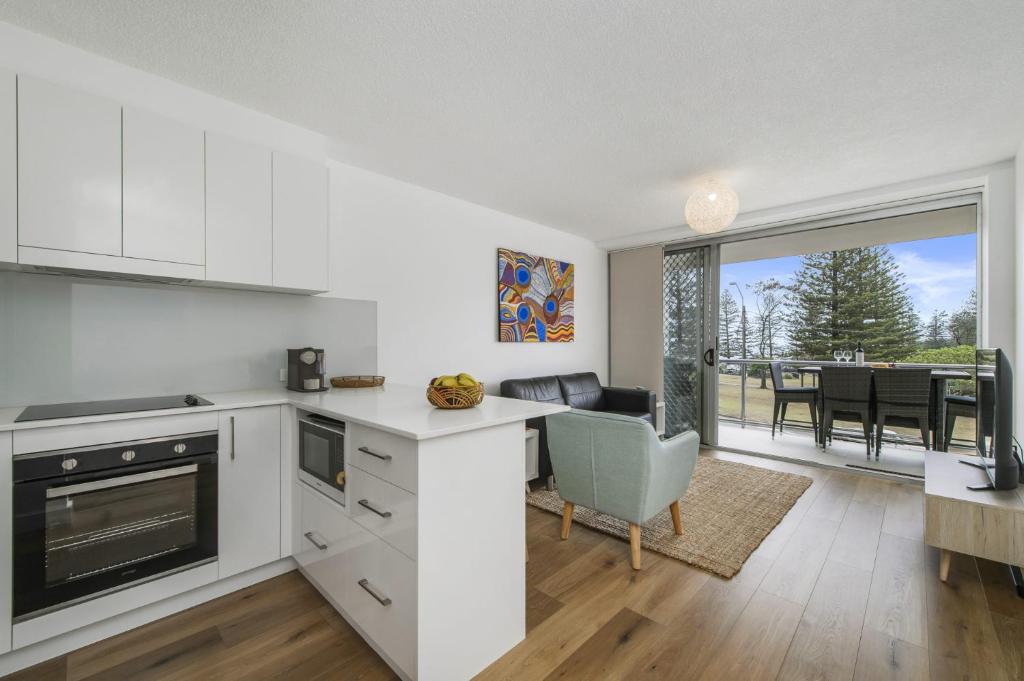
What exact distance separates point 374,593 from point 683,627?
4.30ft

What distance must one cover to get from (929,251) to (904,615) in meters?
4.98

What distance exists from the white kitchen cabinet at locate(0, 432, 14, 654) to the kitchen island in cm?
2

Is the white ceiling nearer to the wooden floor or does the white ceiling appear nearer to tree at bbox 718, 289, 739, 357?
the wooden floor

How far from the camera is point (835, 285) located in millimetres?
5711

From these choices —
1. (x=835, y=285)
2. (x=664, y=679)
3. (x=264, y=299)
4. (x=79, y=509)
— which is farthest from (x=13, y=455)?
(x=835, y=285)

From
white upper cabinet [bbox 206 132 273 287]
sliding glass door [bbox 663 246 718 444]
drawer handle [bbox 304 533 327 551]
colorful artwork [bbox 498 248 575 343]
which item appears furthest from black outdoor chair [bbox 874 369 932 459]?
white upper cabinet [bbox 206 132 273 287]

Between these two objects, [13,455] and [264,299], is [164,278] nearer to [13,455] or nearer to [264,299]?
[264,299]

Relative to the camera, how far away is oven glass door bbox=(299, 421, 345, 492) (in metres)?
1.85

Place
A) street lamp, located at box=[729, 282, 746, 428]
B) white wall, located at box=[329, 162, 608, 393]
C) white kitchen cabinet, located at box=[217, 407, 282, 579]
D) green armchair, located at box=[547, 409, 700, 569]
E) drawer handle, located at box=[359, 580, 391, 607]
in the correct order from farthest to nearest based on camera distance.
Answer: street lamp, located at box=[729, 282, 746, 428], white wall, located at box=[329, 162, 608, 393], green armchair, located at box=[547, 409, 700, 569], white kitchen cabinet, located at box=[217, 407, 282, 579], drawer handle, located at box=[359, 580, 391, 607]

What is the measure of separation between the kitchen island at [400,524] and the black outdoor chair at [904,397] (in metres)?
3.96

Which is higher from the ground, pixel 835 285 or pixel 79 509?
pixel 835 285

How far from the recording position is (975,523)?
6.75 ft

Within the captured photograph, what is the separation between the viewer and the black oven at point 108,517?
1579 millimetres

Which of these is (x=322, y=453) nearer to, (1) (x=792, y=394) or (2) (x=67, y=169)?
(2) (x=67, y=169)
